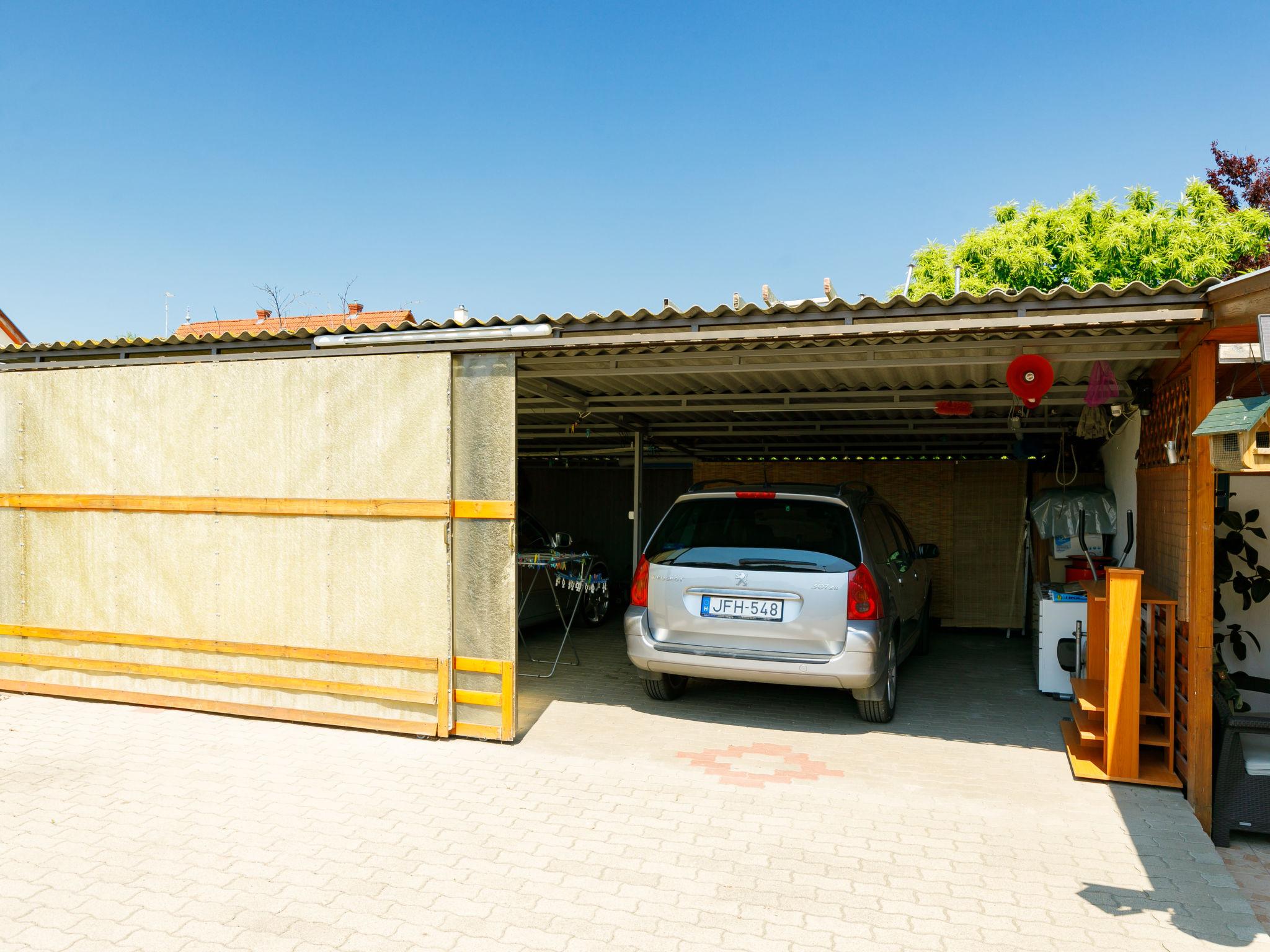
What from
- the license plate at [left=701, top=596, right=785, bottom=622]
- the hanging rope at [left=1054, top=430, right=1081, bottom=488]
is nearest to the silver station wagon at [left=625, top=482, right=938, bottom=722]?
the license plate at [left=701, top=596, right=785, bottom=622]

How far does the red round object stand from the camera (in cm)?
477

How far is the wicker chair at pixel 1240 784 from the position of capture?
385 centimetres

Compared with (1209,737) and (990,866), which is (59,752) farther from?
(1209,737)

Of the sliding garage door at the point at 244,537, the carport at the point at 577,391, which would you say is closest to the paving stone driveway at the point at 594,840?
the sliding garage door at the point at 244,537

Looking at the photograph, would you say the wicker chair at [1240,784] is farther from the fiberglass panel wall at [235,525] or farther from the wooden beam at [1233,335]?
the fiberglass panel wall at [235,525]

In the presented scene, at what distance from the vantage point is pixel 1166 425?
503 cm

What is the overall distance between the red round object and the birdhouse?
50.1 inches

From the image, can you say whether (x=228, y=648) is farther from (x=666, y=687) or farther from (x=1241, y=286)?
(x=1241, y=286)

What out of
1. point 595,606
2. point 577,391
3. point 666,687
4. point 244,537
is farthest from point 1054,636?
point 244,537

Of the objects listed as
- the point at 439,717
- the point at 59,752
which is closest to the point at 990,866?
the point at 439,717

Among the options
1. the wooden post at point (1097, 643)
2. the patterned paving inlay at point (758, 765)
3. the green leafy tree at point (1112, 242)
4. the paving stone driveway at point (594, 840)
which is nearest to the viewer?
the paving stone driveway at point (594, 840)

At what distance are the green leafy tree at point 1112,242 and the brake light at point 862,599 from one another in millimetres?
16509

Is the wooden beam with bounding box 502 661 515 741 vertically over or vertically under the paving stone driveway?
over

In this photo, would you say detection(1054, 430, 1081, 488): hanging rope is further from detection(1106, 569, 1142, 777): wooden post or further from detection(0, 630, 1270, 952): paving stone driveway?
detection(1106, 569, 1142, 777): wooden post
